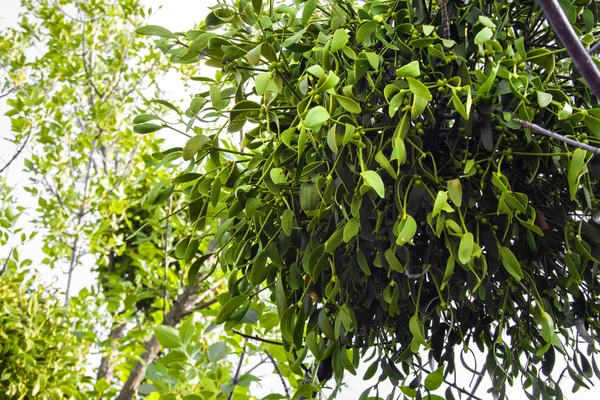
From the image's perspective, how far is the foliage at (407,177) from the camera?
1.63 feet

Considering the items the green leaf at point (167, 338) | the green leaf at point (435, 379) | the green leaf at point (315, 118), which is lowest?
the green leaf at point (435, 379)

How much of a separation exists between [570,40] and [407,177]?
0.72ft

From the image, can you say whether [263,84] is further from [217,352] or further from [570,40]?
[217,352]

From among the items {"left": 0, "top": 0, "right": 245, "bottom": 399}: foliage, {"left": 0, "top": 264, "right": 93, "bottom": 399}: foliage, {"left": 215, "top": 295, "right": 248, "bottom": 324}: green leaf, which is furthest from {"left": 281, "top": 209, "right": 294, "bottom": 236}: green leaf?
{"left": 0, "top": 264, "right": 93, "bottom": 399}: foliage

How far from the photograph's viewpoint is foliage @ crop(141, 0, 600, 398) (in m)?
0.50

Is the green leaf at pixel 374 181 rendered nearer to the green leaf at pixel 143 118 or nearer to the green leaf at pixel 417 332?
the green leaf at pixel 417 332

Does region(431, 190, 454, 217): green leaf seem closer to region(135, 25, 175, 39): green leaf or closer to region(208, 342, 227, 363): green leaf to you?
region(135, 25, 175, 39): green leaf

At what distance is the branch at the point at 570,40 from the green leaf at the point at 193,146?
313 mm

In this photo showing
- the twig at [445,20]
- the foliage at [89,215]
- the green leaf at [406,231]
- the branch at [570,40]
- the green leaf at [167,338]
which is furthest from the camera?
the foliage at [89,215]

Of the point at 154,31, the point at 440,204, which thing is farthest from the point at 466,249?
the point at 154,31

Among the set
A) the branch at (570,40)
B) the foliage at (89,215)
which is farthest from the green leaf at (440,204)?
the foliage at (89,215)

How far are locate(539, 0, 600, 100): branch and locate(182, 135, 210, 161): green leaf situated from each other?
313mm

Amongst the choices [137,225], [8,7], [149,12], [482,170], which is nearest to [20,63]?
[149,12]

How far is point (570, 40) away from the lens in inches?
13.3
